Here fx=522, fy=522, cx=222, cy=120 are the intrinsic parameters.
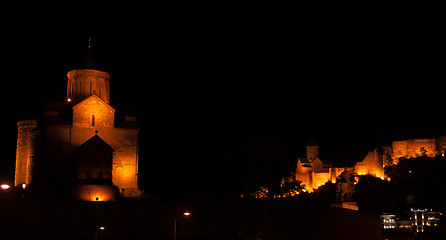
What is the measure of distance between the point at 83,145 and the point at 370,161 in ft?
125

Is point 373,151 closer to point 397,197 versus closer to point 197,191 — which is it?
point 397,197

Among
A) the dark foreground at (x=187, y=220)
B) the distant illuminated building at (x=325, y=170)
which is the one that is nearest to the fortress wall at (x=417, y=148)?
the distant illuminated building at (x=325, y=170)

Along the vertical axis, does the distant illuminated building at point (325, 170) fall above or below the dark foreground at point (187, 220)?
above

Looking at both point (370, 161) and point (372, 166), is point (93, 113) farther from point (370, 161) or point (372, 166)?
point (372, 166)

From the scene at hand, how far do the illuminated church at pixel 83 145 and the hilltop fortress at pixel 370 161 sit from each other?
2651 centimetres

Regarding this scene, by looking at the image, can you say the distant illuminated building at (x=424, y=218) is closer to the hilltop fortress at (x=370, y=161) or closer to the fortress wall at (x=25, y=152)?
the hilltop fortress at (x=370, y=161)

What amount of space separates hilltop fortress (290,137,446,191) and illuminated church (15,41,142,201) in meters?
26.5

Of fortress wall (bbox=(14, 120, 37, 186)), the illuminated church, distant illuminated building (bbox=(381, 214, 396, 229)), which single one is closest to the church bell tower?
the illuminated church

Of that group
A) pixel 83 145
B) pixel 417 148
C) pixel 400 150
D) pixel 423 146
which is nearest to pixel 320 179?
pixel 400 150

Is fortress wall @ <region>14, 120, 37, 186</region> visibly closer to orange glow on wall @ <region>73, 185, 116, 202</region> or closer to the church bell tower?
the church bell tower

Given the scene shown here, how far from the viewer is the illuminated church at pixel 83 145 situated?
36344mm

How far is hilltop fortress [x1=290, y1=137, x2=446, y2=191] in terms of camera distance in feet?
203

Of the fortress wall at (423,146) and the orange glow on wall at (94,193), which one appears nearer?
the orange glow on wall at (94,193)

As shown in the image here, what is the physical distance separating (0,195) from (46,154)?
5.88 m
